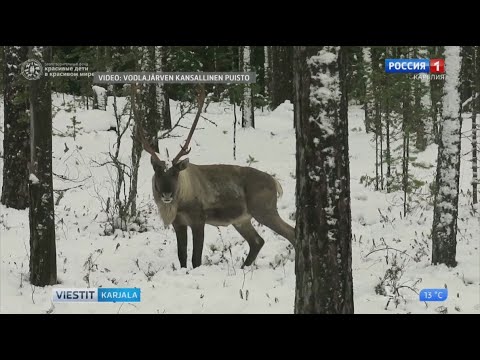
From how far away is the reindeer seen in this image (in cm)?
870

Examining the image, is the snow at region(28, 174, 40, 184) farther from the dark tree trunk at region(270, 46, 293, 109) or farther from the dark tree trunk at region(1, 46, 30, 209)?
the dark tree trunk at region(270, 46, 293, 109)

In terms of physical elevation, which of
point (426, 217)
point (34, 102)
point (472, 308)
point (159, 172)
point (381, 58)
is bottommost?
point (472, 308)

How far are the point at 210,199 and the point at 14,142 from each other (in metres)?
3.90

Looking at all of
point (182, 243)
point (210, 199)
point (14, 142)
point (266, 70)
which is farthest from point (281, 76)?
point (182, 243)

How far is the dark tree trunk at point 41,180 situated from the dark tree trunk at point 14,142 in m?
3.84

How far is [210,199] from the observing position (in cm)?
949

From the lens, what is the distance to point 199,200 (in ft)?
30.6

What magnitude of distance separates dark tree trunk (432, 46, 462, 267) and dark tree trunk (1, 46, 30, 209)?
22.5 ft

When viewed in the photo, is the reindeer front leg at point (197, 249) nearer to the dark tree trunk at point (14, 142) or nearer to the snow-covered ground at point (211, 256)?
the snow-covered ground at point (211, 256)

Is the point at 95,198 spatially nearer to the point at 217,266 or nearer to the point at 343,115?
the point at 217,266

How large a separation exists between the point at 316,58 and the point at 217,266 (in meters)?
4.52

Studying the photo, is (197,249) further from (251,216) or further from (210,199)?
(251,216)

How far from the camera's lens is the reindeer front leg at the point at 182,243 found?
9.09 meters

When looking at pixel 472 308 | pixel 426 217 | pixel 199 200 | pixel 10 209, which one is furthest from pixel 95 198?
pixel 472 308
